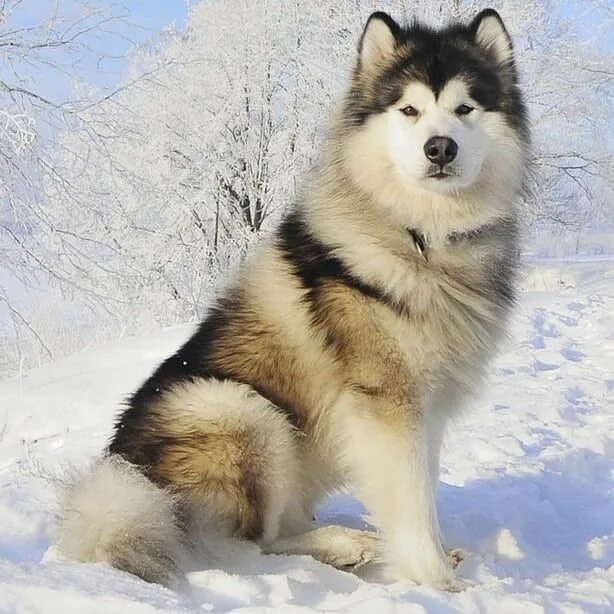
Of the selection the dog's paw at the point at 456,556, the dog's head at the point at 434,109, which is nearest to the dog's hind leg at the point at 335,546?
the dog's paw at the point at 456,556

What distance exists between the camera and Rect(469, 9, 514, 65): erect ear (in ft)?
10.3

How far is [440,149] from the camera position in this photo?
2.74m

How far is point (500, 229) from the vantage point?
3.10 metres

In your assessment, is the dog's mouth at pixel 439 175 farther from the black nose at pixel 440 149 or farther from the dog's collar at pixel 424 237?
the dog's collar at pixel 424 237

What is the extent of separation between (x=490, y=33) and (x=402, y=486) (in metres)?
1.92

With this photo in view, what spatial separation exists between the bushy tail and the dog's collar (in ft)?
4.42

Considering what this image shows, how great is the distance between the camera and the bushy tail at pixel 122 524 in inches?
89.8

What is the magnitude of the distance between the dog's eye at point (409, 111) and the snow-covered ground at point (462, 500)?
5.64 ft

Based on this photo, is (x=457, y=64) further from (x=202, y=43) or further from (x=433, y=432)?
(x=202, y=43)

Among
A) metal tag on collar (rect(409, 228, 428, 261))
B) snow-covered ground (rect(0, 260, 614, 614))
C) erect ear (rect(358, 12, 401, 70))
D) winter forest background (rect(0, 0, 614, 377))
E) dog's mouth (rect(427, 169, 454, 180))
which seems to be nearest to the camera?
snow-covered ground (rect(0, 260, 614, 614))

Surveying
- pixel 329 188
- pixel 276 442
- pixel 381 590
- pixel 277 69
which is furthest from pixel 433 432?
pixel 277 69

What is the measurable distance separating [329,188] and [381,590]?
1657 mm

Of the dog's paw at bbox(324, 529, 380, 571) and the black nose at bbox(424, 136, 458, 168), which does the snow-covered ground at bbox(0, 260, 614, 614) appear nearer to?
the dog's paw at bbox(324, 529, 380, 571)

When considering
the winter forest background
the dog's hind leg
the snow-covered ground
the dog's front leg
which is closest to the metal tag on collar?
the dog's front leg
